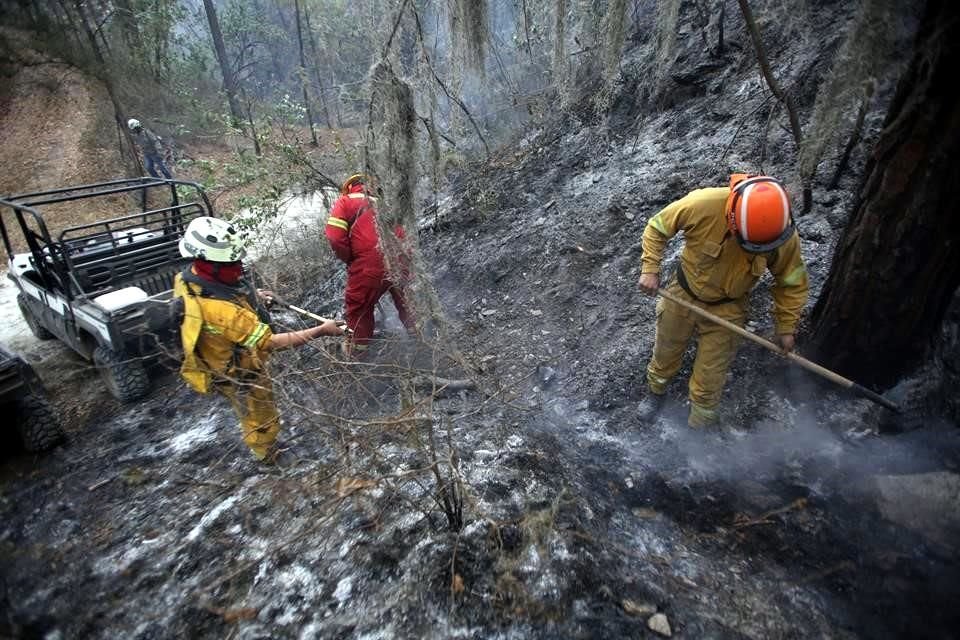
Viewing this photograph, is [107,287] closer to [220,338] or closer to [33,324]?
[33,324]

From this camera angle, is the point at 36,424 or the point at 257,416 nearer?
the point at 257,416

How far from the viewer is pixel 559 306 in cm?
498

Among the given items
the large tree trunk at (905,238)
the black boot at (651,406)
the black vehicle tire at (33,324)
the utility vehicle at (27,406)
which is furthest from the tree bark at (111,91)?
the large tree trunk at (905,238)

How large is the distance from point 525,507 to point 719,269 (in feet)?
6.39

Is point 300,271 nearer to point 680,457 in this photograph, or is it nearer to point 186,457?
point 186,457

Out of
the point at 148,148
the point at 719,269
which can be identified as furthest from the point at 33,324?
the point at 719,269

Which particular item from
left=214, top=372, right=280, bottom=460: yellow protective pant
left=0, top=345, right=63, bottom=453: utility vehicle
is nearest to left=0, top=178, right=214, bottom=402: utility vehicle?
left=0, top=345, right=63, bottom=453: utility vehicle

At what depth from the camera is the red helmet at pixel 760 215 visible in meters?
2.65

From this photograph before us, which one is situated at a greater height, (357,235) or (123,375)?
(357,235)

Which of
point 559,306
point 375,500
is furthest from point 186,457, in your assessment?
point 559,306

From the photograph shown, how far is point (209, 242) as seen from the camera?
2885mm

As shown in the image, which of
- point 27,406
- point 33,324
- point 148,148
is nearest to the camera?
point 27,406

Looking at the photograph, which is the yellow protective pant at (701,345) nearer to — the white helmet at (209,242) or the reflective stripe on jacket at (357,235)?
the reflective stripe on jacket at (357,235)

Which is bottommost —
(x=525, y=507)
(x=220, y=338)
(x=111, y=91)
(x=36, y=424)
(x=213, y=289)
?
(x=525, y=507)
